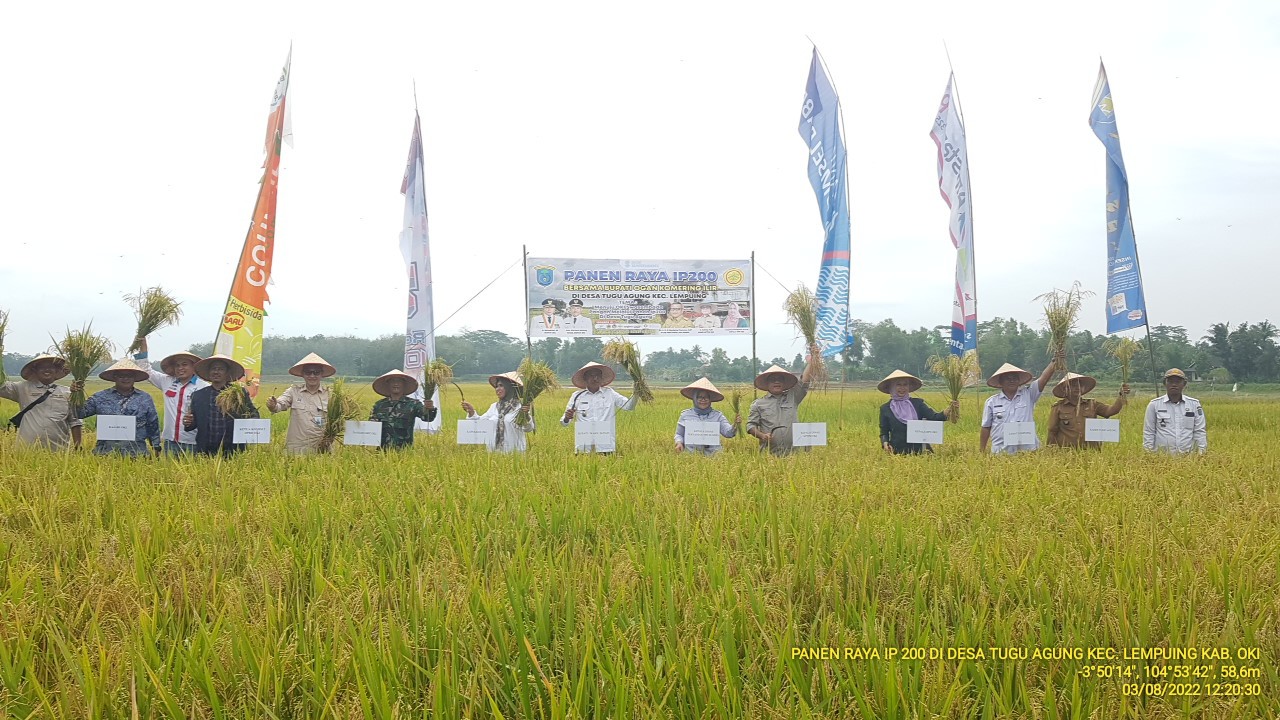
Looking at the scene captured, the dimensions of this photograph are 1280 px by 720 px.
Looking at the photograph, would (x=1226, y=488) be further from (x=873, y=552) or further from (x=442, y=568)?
(x=442, y=568)

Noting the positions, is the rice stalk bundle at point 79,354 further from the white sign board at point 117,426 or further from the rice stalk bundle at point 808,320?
the rice stalk bundle at point 808,320

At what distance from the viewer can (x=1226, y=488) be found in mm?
4000

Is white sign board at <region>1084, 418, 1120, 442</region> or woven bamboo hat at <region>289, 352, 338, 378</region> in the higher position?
woven bamboo hat at <region>289, 352, 338, 378</region>

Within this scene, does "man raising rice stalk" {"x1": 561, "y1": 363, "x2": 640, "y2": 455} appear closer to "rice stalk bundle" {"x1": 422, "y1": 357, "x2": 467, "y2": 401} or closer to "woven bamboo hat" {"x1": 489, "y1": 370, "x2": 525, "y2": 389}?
"woven bamboo hat" {"x1": 489, "y1": 370, "x2": 525, "y2": 389}

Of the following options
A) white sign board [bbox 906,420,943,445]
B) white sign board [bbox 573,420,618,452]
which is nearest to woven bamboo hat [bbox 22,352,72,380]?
white sign board [bbox 573,420,618,452]

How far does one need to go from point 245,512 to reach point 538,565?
67.1 inches

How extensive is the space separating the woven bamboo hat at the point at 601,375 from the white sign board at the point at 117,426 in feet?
12.2

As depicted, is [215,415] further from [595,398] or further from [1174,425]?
[1174,425]

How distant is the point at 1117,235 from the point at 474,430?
1038 cm

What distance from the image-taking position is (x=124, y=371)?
611cm

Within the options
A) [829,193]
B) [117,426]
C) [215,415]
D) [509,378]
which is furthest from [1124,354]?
[117,426]

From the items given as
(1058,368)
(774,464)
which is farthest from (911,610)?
(1058,368)

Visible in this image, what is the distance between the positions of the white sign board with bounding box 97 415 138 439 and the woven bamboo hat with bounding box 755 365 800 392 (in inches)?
211

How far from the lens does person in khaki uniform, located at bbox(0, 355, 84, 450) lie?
223 inches
